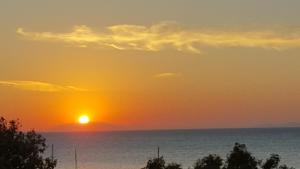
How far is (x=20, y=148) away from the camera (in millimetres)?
23281

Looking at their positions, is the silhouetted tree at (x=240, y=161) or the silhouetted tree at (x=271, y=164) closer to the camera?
the silhouetted tree at (x=240, y=161)

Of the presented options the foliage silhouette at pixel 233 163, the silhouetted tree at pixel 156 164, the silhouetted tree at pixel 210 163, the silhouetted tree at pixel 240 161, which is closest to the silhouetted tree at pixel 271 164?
the foliage silhouette at pixel 233 163

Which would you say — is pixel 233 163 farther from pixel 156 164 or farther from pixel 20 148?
pixel 20 148

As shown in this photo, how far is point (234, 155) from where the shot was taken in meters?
34.2

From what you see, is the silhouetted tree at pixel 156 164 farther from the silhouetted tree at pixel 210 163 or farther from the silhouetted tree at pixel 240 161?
the silhouetted tree at pixel 240 161

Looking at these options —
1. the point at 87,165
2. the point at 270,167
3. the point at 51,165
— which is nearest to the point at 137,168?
the point at 87,165

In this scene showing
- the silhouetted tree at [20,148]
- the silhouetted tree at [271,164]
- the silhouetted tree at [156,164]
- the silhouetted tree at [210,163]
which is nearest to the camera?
the silhouetted tree at [20,148]

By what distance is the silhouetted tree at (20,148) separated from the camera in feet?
75.9

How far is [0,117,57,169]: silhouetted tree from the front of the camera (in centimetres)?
2312

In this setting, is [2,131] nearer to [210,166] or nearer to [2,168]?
[2,168]

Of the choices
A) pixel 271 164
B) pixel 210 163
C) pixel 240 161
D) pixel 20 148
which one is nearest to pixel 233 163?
pixel 240 161

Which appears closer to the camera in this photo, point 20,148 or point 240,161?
point 20,148

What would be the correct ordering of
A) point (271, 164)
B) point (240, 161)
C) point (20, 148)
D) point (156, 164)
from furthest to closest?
point (271, 164) < point (240, 161) < point (156, 164) < point (20, 148)

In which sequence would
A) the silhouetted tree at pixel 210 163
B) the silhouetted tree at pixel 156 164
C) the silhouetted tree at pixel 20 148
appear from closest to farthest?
the silhouetted tree at pixel 20 148 → the silhouetted tree at pixel 210 163 → the silhouetted tree at pixel 156 164
